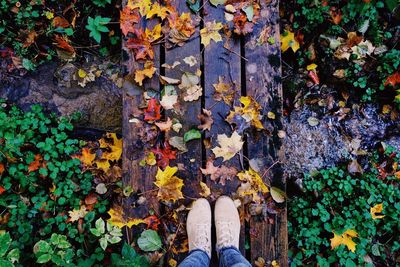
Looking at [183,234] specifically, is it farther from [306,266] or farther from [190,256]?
[306,266]

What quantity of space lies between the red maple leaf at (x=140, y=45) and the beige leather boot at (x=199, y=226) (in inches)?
44.8

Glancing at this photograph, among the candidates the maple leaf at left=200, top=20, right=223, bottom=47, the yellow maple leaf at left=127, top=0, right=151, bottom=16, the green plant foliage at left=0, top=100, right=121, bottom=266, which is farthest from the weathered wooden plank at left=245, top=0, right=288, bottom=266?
the green plant foliage at left=0, top=100, right=121, bottom=266

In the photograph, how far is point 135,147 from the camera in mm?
2592

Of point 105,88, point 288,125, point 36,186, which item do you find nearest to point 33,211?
point 36,186

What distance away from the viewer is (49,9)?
123 inches

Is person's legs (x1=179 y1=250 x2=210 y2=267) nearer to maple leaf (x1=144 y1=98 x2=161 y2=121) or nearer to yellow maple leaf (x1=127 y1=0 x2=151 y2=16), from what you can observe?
maple leaf (x1=144 y1=98 x2=161 y2=121)

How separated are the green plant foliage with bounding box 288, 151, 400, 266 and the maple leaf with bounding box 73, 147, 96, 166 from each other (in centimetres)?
167

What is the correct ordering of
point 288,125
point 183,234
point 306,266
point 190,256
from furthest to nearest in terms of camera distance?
point 288,125
point 306,266
point 183,234
point 190,256

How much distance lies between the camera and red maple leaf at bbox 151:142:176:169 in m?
2.58

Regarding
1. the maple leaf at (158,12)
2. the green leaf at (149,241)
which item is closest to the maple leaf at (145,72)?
the maple leaf at (158,12)

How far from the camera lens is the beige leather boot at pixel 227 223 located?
2.49m

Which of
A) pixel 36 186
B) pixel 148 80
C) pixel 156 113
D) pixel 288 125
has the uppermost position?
pixel 148 80

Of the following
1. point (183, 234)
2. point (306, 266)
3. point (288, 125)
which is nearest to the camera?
point (183, 234)

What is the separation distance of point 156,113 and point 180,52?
0.50 meters
